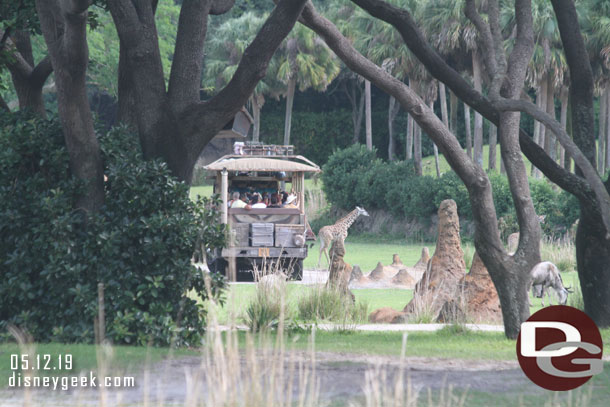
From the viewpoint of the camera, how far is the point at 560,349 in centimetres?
791

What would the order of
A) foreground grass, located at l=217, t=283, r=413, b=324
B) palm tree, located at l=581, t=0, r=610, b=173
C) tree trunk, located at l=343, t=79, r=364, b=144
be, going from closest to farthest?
Answer: foreground grass, located at l=217, t=283, r=413, b=324 → palm tree, located at l=581, t=0, r=610, b=173 → tree trunk, located at l=343, t=79, r=364, b=144

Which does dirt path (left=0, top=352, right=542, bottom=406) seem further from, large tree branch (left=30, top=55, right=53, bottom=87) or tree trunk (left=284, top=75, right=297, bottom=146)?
tree trunk (left=284, top=75, right=297, bottom=146)

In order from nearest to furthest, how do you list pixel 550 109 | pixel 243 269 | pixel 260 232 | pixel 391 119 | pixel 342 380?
pixel 342 380, pixel 260 232, pixel 243 269, pixel 550 109, pixel 391 119

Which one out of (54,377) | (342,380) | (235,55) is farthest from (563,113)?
(54,377)

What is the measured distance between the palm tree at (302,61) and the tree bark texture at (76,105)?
1363 inches

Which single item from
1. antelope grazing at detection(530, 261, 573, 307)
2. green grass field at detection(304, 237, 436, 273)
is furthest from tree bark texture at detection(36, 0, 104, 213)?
green grass field at detection(304, 237, 436, 273)

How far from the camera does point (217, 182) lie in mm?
22078

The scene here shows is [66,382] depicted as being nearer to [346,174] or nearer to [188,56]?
[188,56]

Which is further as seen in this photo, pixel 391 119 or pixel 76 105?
pixel 391 119

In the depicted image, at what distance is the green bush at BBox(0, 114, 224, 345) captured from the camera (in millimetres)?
8328

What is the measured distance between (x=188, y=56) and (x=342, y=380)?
174 inches

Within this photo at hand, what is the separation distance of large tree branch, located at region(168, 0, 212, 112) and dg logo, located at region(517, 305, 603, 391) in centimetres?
452

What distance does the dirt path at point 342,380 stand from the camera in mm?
6156

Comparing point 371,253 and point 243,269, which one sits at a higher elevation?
point 371,253
